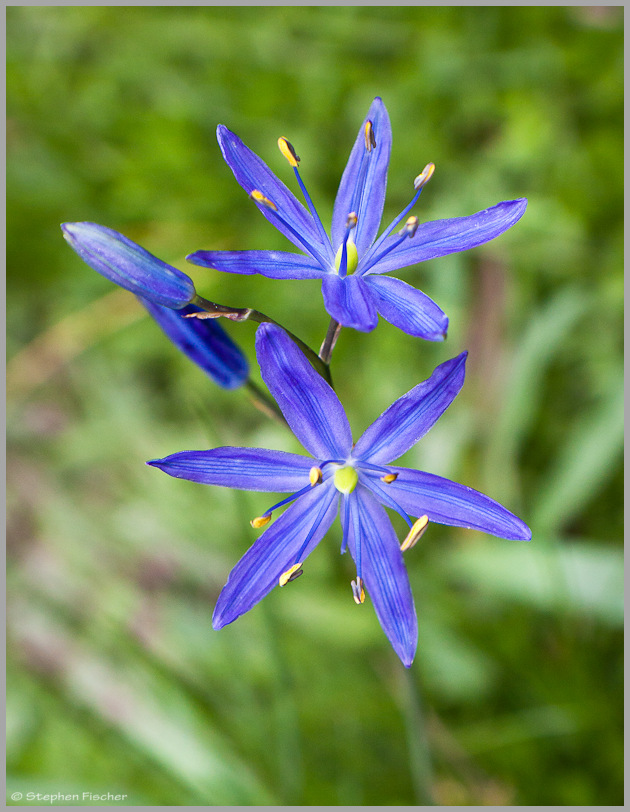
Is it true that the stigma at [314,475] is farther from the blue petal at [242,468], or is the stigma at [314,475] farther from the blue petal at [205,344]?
the blue petal at [205,344]

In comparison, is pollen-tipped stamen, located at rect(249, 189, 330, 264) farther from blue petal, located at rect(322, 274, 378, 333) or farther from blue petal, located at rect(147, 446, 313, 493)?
blue petal, located at rect(147, 446, 313, 493)

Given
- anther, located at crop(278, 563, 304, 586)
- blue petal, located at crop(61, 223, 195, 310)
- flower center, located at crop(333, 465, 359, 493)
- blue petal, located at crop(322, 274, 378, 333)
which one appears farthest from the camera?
flower center, located at crop(333, 465, 359, 493)

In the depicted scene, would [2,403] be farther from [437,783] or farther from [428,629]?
[437,783]

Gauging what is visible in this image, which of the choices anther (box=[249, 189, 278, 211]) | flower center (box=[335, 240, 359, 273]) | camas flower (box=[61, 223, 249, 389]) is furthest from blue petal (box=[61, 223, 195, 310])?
flower center (box=[335, 240, 359, 273])

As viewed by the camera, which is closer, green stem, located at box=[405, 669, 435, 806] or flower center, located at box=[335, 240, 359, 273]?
flower center, located at box=[335, 240, 359, 273]

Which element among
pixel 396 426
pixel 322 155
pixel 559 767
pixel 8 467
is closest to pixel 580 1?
pixel 322 155

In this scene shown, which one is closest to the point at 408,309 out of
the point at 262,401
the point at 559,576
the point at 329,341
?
Result: the point at 329,341
